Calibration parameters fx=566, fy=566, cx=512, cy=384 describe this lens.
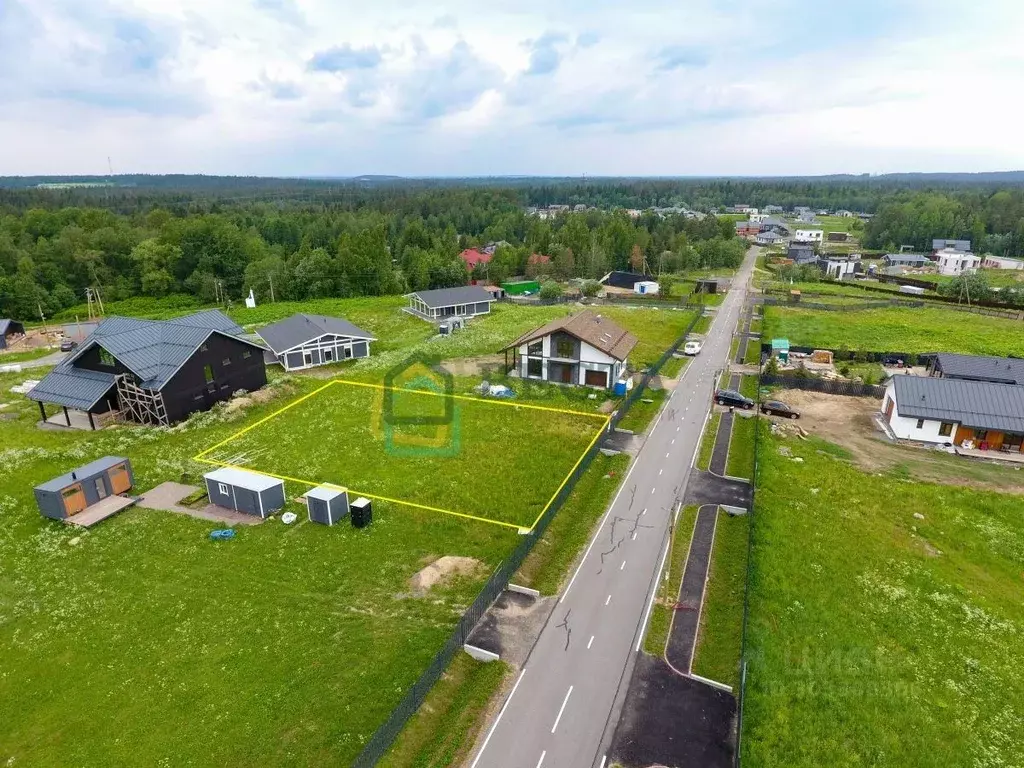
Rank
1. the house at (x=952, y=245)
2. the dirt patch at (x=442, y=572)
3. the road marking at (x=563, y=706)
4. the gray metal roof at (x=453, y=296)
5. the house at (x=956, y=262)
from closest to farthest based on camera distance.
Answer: the road marking at (x=563, y=706) < the dirt patch at (x=442, y=572) < the gray metal roof at (x=453, y=296) < the house at (x=956, y=262) < the house at (x=952, y=245)

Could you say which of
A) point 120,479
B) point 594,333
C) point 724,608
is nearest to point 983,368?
point 594,333

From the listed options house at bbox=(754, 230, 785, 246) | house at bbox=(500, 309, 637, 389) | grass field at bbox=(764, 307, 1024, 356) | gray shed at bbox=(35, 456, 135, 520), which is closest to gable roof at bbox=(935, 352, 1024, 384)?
grass field at bbox=(764, 307, 1024, 356)

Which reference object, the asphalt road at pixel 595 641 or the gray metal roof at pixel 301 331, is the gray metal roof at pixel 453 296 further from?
the asphalt road at pixel 595 641

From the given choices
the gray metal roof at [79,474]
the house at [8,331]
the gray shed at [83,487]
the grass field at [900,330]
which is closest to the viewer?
the gray shed at [83,487]

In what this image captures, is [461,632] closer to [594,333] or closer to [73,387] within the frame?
[594,333]

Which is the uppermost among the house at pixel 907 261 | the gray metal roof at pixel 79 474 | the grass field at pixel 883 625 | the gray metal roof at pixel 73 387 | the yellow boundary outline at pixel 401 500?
the house at pixel 907 261

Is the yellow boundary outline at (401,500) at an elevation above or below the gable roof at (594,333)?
below

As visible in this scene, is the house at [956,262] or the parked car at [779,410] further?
the house at [956,262]

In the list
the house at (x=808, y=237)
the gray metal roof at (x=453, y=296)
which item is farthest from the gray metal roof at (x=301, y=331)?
the house at (x=808, y=237)
